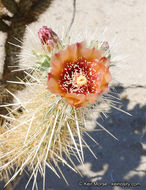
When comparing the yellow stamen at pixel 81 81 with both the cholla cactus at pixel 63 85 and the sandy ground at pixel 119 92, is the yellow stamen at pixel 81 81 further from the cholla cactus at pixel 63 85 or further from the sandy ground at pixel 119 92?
the sandy ground at pixel 119 92

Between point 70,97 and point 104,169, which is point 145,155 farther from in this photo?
point 70,97

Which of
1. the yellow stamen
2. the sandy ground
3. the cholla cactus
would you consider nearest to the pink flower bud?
A: the cholla cactus

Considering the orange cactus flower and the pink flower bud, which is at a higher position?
the pink flower bud

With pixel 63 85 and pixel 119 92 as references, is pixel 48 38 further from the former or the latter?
pixel 119 92

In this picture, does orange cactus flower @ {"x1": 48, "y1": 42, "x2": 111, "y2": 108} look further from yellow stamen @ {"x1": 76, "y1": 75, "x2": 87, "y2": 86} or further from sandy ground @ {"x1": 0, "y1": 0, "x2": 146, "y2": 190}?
sandy ground @ {"x1": 0, "y1": 0, "x2": 146, "y2": 190}

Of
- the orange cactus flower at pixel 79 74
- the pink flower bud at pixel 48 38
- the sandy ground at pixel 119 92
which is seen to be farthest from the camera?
the sandy ground at pixel 119 92

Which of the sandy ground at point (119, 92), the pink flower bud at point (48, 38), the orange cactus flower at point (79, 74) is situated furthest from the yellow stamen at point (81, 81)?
the sandy ground at point (119, 92)

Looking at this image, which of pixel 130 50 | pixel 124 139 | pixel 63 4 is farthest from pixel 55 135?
pixel 63 4
